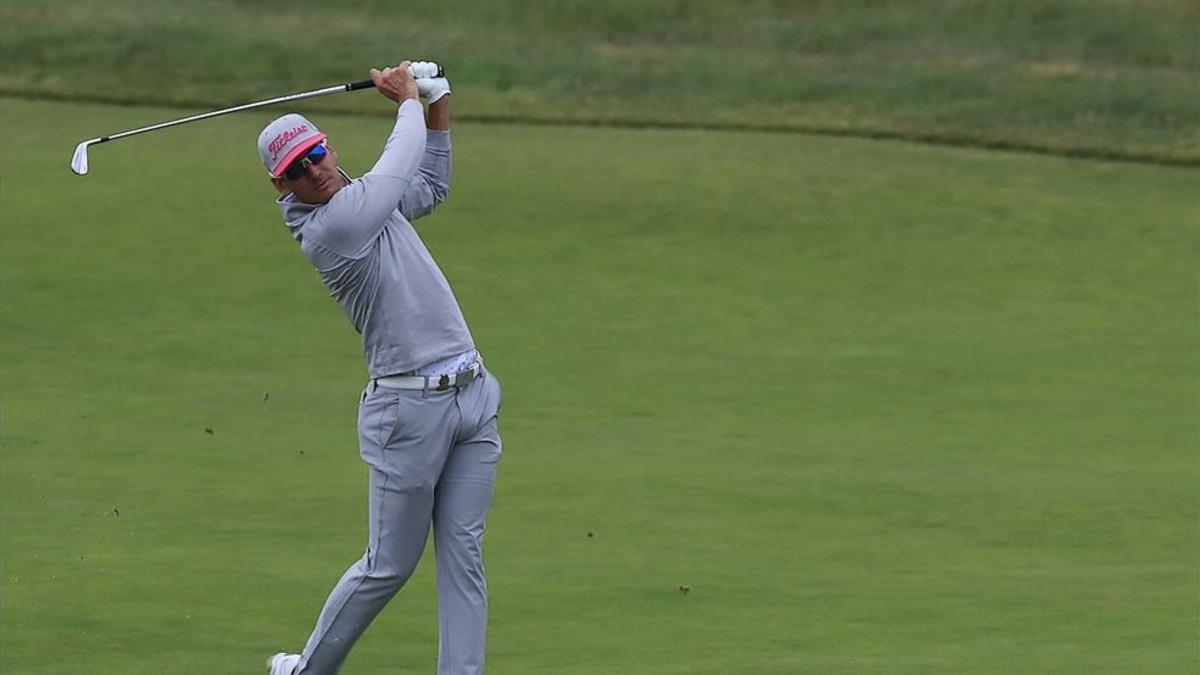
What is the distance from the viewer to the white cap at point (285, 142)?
593 cm

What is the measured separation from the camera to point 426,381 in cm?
601

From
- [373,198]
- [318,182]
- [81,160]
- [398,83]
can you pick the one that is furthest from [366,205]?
[81,160]

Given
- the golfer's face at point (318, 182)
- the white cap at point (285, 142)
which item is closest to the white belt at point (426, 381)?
the golfer's face at point (318, 182)

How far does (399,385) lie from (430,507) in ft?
1.18

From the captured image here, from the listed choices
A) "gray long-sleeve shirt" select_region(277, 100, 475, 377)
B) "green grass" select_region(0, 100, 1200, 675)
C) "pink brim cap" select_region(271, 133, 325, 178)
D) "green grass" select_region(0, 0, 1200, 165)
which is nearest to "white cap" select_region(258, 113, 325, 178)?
"pink brim cap" select_region(271, 133, 325, 178)

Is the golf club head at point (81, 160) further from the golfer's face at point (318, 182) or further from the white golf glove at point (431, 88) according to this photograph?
the white golf glove at point (431, 88)

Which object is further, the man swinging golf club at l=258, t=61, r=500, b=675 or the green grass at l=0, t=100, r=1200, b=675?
the green grass at l=0, t=100, r=1200, b=675

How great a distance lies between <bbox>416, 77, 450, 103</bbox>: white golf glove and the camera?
6332 millimetres

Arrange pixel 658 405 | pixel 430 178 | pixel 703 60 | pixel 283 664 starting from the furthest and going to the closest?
pixel 703 60
pixel 658 405
pixel 430 178
pixel 283 664

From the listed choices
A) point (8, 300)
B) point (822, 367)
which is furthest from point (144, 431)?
point (822, 367)

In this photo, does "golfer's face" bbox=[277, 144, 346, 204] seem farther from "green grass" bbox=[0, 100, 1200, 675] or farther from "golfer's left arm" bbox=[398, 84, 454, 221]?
"green grass" bbox=[0, 100, 1200, 675]

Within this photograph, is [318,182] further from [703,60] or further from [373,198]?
[703,60]

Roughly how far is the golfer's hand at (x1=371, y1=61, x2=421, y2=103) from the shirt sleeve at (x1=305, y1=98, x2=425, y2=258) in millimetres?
239

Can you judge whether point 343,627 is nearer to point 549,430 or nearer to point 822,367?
point 549,430
